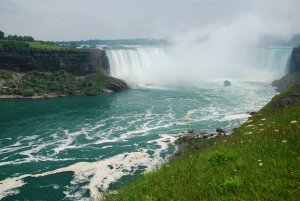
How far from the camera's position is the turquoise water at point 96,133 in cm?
3125

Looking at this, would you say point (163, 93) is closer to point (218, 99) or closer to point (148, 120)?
point (218, 99)

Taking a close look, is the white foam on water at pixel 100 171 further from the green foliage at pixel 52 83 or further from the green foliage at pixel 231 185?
the green foliage at pixel 52 83

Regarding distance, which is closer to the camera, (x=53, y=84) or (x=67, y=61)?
(x=53, y=84)

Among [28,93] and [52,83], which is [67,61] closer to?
[52,83]

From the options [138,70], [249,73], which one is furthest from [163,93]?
[249,73]

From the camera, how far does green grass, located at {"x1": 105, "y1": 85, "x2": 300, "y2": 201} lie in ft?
23.5

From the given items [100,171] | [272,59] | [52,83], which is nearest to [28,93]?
[52,83]

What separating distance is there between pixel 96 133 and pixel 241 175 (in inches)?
1638

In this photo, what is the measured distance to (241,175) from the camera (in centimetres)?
821

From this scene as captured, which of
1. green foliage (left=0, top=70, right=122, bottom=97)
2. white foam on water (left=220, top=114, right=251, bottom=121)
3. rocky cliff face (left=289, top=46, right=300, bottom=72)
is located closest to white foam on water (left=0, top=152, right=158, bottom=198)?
white foam on water (left=220, top=114, right=251, bottom=121)

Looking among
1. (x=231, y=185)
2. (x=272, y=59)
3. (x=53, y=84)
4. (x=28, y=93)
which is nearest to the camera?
(x=231, y=185)

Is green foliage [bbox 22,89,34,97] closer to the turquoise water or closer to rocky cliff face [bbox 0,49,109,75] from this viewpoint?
the turquoise water

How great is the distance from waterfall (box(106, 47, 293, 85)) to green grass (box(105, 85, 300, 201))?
87.6m

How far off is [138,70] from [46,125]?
184ft
